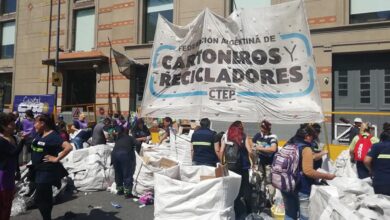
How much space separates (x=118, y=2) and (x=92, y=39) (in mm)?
2504

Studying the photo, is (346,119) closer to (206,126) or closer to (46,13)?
(206,126)

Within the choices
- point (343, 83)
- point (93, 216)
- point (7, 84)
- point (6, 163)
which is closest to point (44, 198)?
point (6, 163)

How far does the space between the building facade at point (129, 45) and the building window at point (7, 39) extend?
0.20 ft

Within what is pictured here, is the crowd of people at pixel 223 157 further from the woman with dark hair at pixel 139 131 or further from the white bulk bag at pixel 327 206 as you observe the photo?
the woman with dark hair at pixel 139 131

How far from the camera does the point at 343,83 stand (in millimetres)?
12492

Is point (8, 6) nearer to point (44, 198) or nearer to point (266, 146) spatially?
point (44, 198)

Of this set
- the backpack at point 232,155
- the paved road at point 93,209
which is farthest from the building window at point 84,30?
the backpack at point 232,155

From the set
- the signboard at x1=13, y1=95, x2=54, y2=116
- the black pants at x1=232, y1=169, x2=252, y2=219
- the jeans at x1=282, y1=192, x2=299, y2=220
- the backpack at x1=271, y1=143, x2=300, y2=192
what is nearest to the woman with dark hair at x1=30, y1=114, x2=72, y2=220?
the black pants at x1=232, y1=169, x2=252, y2=219

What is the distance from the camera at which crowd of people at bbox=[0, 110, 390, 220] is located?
5.01 m

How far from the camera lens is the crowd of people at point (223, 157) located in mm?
5008

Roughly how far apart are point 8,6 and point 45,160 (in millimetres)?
20390

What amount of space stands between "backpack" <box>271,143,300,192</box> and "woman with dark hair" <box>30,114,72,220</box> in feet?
10.9

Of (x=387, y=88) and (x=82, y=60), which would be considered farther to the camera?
(x=82, y=60)

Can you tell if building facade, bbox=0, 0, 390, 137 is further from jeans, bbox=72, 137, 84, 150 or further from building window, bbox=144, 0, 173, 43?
jeans, bbox=72, 137, 84, 150
